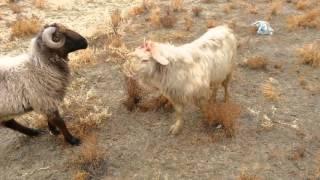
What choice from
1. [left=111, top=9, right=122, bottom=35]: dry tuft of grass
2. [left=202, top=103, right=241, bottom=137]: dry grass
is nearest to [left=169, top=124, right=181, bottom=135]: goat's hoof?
[left=202, top=103, right=241, bottom=137]: dry grass

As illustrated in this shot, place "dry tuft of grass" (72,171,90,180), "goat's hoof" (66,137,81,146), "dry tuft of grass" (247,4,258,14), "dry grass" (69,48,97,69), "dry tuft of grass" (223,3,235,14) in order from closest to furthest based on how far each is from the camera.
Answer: "dry tuft of grass" (72,171,90,180) < "goat's hoof" (66,137,81,146) < "dry grass" (69,48,97,69) < "dry tuft of grass" (247,4,258,14) < "dry tuft of grass" (223,3,235,14)

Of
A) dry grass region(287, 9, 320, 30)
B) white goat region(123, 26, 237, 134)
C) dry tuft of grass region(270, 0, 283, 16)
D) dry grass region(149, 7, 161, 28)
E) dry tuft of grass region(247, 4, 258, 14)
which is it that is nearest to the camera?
white goat region(123, 26, 237, 134)

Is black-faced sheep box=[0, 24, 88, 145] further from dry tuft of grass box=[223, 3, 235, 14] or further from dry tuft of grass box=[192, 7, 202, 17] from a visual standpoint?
dry tuft of grass box=[223, 3, 235, 14]

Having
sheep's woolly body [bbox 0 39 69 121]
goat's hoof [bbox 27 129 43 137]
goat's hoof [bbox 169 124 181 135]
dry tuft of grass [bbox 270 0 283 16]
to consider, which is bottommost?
goat's hoof [bbox 27 129 43 137]

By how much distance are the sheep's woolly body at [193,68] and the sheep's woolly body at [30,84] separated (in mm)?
1347

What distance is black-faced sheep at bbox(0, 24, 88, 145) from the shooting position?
624 cm

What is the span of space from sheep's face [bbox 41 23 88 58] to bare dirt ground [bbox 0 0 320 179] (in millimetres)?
1457

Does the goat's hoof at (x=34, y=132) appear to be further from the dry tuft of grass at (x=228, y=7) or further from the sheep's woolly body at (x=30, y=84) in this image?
the dry tuft of grass at (x=228, y=7)

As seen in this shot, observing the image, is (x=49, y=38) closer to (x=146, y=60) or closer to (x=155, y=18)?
(x=146, y=60)

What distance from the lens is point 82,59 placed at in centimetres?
934

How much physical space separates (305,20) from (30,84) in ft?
23.4

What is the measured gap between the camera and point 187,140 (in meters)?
6.75

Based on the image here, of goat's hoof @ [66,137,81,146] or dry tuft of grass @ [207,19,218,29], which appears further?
dry tuft of grass @ [207,19,218,29]

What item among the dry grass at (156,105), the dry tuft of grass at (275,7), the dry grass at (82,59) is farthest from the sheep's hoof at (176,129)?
the dry tuft of grass at (275,7)
